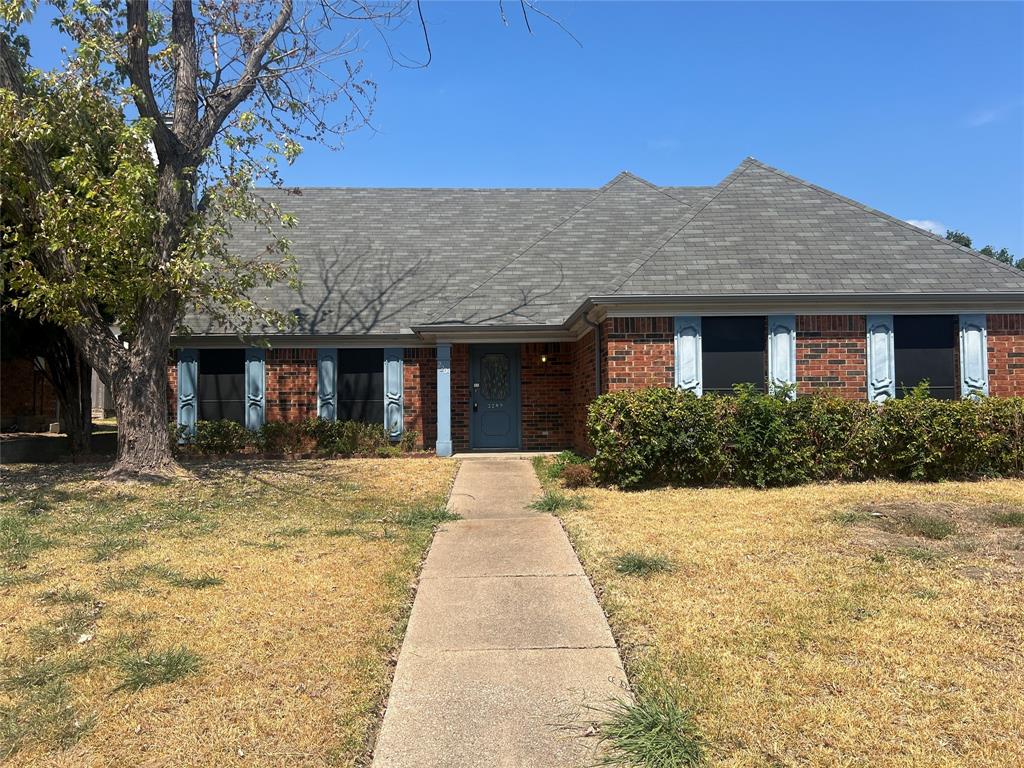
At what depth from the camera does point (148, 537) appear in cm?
716

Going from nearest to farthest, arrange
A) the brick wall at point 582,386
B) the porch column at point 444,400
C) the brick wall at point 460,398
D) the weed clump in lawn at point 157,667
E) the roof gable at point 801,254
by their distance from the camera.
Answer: the weed clump in lawn at point 157,667, the roof gable at point 801,254, the brick wall at point 582,386, the porch column at point 444,400, the brick wall at point 460,398

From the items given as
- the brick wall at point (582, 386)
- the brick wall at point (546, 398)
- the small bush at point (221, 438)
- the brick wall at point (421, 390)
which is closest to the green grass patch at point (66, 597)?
the brick wall at point (582, 386)

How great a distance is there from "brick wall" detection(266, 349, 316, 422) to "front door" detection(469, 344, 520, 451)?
335 centimetres

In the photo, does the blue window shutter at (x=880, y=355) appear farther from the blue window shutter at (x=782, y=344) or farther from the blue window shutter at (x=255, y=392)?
the blue window shutter at (x=255, y=392)

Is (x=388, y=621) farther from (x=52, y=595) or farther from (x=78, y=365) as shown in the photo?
(x=78, y=365)

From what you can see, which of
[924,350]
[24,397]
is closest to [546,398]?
[924,350]

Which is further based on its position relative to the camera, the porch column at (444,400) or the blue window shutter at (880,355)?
the porch column at (444,400)

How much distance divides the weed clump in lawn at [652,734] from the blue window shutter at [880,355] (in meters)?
9.55

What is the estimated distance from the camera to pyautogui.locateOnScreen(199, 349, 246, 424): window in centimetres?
1496

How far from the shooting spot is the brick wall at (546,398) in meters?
15.2

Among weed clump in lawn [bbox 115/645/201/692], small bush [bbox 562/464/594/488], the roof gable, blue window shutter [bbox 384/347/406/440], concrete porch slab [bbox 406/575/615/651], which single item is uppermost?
the roof gable

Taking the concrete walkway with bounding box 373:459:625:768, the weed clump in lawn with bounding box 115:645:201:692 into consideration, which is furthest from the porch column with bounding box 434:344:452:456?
the weed clump in lawn with bounding box 115:645:201:692

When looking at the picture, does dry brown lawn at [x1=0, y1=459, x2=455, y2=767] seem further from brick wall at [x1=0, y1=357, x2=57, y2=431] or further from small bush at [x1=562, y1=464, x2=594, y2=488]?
brick wall at [x1=0, y1=357, x2=57, y2=431]

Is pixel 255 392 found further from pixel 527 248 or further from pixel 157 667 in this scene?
pixel 157 667
